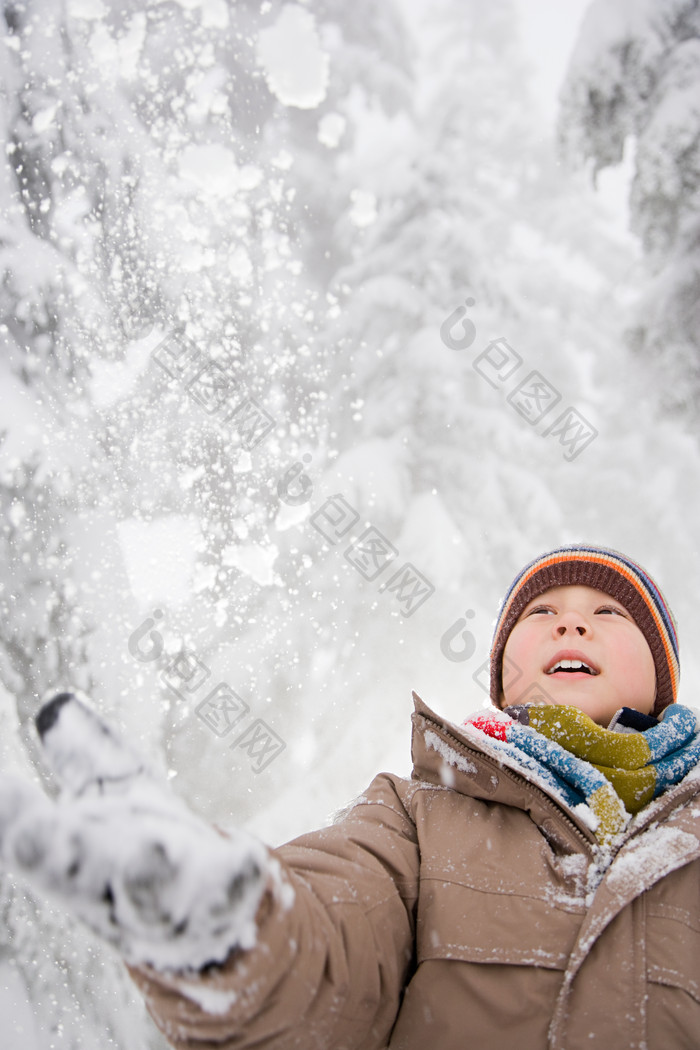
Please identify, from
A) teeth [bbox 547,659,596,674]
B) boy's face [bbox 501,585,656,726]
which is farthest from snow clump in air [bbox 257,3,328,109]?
teeth [bbox 547,659,596,674]

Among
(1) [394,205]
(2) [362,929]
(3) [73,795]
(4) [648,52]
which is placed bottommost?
(2) [362,929]

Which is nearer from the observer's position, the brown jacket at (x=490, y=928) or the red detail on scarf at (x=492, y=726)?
the brown jacket at (x=490, y=928)

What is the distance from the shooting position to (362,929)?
75 cm

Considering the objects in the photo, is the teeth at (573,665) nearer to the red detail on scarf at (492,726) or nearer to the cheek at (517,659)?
the cheek at (517,659)

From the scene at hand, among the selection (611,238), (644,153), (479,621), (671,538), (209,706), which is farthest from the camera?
(611,238)

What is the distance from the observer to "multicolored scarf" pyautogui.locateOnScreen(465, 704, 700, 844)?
0.99 meters

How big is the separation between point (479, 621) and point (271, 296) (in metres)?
2.21

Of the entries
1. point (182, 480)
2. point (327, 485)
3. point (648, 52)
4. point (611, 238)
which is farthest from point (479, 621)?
point (611, 238)

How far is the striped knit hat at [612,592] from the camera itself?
1.51 metres

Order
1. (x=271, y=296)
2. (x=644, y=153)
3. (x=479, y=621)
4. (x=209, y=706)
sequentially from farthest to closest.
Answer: (x=479, y=621), (x=271, y=296), (x=209, y=706), (x=644, y=153)

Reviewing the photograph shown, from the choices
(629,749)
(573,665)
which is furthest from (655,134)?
(629,749)

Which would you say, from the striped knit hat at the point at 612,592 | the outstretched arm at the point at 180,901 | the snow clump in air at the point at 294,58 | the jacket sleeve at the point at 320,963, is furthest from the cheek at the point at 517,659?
the snow clump in air at the point at 294,58

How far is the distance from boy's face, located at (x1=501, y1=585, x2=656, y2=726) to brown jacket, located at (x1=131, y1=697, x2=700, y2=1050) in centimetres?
27

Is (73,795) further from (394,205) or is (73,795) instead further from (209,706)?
(394,205)
